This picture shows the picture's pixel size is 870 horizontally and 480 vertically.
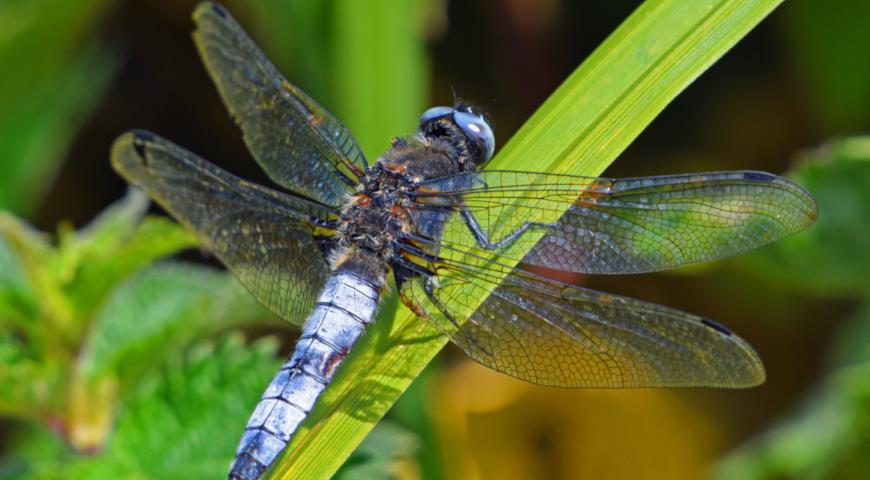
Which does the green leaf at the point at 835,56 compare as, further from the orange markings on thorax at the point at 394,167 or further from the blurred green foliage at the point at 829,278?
the orange markings on thorax at the point at 394,167

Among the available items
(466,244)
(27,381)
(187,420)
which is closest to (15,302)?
(27,381)

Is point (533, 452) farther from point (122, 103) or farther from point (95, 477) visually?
point (122, 103)

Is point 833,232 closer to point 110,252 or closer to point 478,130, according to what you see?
point 478,130

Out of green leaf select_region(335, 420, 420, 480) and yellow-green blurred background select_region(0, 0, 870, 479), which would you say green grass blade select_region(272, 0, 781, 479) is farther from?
yellow-green blurred background select_region(0, 0, 870, 479)

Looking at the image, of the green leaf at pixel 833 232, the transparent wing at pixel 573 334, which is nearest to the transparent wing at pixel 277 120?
the transparent wing at pixel 573 334

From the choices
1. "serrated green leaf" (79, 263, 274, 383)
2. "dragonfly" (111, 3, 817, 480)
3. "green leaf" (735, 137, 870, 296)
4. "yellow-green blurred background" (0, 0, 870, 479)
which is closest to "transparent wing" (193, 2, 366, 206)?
"dragonfly" (111, 3, 817, 480)

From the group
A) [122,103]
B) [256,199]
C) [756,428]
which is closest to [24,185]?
[122,103]
